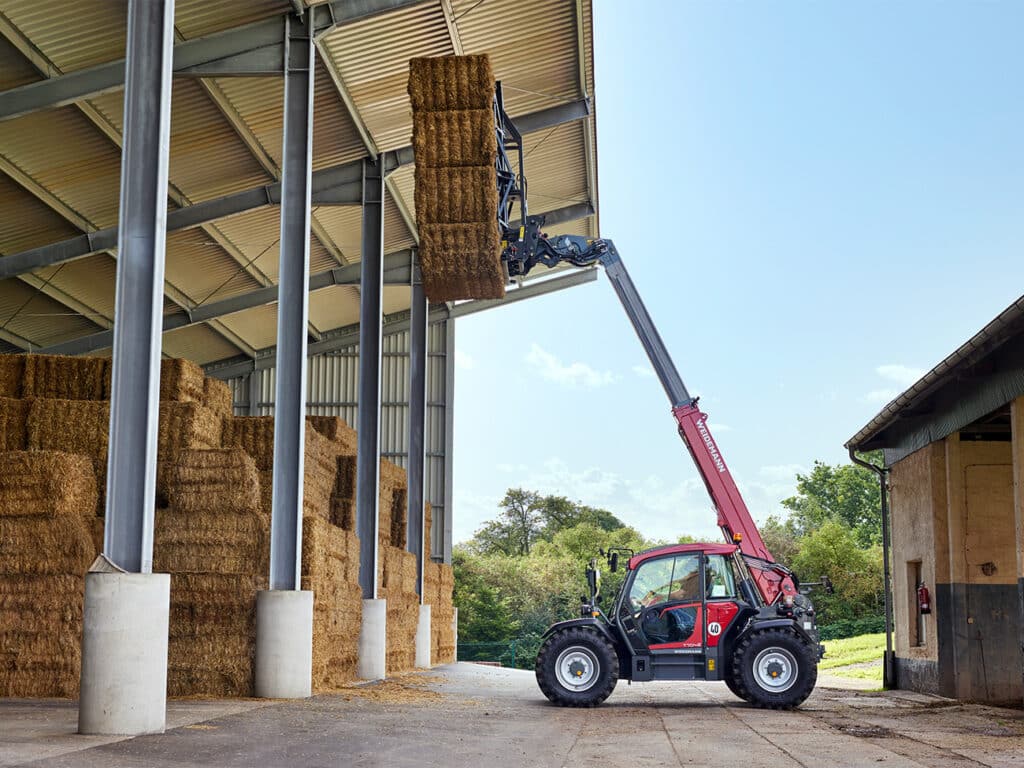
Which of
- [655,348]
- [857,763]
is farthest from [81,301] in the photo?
[857,763]

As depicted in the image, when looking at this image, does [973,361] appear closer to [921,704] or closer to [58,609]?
[921,704]

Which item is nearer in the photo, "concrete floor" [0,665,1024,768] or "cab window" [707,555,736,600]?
"concrete floor" [0,665,1024,768]

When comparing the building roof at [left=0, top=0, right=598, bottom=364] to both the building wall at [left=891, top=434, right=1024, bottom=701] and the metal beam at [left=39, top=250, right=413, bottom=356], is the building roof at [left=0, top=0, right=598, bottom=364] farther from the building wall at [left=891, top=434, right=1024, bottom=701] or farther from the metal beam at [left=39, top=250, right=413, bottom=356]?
the building wall at [left=891, top=434, right=1024, bottom=701]

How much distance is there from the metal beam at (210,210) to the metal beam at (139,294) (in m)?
11.5

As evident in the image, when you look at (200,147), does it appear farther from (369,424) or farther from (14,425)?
(14,425)

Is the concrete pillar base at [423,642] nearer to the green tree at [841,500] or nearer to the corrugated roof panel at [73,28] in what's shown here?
the corrugated roof panel at [73,28]

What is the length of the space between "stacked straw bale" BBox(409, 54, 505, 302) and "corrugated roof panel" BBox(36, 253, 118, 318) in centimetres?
907

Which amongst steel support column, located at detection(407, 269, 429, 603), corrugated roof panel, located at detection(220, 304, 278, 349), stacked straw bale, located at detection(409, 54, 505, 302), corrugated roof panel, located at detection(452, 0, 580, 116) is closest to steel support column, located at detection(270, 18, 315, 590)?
stacked straw bale, located at detection(409, 54, 505, 302)

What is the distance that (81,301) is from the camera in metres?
26.9

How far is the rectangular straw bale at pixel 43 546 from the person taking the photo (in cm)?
1393

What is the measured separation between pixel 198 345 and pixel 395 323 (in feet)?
18.1

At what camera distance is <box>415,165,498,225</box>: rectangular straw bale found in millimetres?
17906

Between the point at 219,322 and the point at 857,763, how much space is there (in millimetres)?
24371

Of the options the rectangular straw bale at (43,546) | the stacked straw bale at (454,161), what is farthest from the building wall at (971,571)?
the rectangular straw bale at (43,546)
